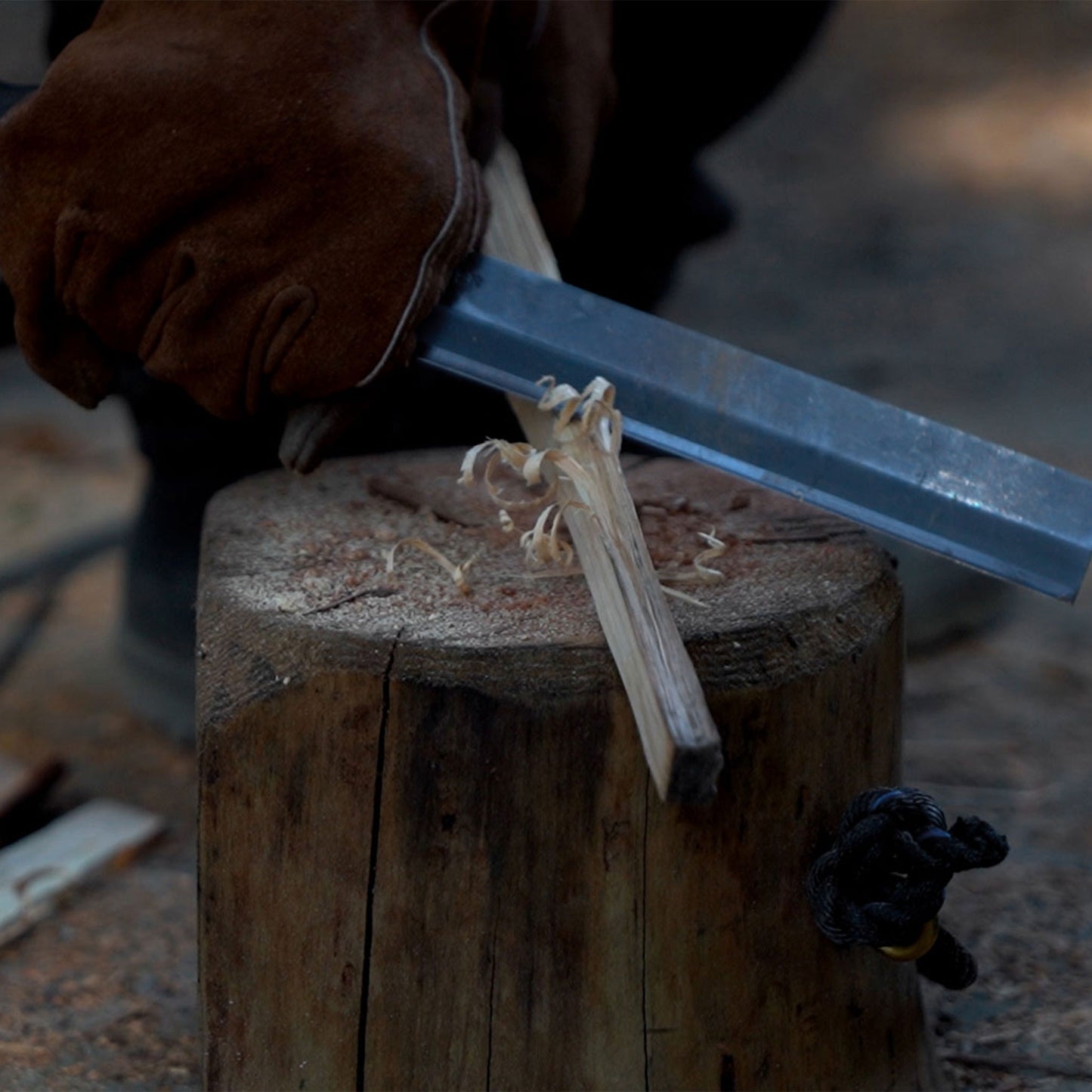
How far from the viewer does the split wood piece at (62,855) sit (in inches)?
65.0

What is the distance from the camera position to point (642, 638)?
0.94 m

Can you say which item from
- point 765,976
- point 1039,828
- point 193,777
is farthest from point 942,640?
point 765,976

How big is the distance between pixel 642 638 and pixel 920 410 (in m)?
3.32

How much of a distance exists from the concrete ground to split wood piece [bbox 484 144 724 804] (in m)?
0.64

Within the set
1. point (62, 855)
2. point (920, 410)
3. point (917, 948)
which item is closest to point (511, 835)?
point (917, 948)

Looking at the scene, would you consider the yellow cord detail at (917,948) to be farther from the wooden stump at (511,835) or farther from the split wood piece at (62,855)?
the split wood piece at (62,855)

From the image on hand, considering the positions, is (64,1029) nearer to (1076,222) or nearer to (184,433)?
(184,433)

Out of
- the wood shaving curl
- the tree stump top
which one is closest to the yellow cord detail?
the tree stump top

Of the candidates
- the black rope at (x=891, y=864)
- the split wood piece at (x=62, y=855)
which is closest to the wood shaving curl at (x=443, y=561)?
the black rope at (x=891, y=864)

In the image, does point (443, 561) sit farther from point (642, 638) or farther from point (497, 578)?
point (642, 638)

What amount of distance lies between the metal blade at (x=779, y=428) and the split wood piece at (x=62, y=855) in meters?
0.90

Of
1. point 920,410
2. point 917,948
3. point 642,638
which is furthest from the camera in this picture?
point 920,410

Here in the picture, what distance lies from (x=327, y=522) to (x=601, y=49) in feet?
2.21

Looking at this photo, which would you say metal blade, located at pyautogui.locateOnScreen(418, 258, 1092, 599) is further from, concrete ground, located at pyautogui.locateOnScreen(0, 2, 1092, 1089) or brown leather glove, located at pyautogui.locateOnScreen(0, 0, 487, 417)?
concrete ground, located at pyautogui.locateOnScreen(0, 2, 1092, 1089)
